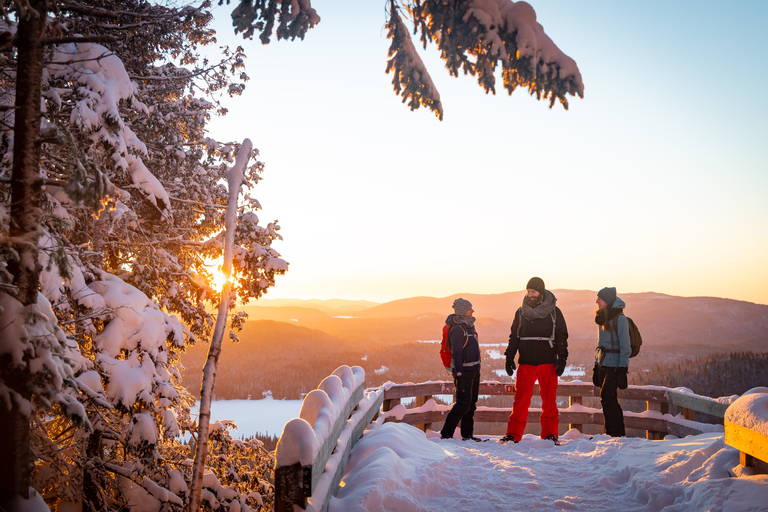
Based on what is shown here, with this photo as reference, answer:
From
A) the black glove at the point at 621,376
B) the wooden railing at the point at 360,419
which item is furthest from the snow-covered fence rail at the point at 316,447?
the black glove at the point at 621,376

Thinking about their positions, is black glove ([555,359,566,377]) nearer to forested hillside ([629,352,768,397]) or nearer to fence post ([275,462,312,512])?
fence post ([275,462,312,512])

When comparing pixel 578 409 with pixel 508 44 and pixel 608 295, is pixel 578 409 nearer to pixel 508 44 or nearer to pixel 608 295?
pixel 608 295

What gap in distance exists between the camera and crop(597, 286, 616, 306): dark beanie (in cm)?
693

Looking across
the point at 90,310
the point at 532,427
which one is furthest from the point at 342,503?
the point at 532,427

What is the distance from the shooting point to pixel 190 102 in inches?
351

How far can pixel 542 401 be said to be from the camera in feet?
21.9

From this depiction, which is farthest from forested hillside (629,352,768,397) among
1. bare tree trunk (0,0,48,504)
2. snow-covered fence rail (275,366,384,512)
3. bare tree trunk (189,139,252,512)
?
bare tree trunk (0,0,48,504)

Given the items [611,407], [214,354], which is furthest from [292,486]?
[611,407]

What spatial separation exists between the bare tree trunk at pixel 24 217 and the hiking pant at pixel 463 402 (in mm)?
5322

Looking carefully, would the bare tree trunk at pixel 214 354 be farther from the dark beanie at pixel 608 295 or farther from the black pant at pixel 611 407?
the black pant at pixel 611 407

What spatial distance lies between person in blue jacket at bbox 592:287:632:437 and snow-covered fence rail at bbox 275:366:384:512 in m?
4.25

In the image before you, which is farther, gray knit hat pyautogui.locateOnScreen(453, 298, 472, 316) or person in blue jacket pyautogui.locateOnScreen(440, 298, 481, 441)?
gray knit hat pyautogui.locateOnScreen(453, 298, 472, 316)

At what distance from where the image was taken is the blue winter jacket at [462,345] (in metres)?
6.70

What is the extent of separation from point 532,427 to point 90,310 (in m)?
37.7
